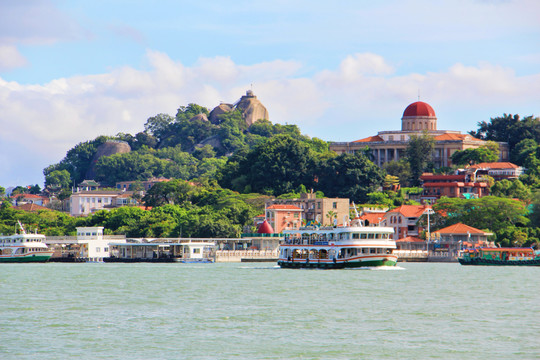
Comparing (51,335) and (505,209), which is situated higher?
(505,209)

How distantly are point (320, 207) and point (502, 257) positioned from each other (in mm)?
38958

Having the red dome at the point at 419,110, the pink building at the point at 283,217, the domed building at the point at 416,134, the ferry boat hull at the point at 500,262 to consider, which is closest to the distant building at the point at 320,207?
the pink building at the point at 283,217

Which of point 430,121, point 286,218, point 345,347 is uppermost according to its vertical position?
point 430,121

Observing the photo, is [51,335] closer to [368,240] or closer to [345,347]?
[345,347]

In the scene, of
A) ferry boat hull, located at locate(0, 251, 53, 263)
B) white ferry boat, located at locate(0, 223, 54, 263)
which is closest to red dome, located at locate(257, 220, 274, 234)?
white ferry boat, located at locate(0, 223, 54, 263)

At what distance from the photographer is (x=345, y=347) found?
42.4 m

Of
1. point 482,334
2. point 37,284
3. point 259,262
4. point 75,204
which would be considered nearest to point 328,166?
point 259,262

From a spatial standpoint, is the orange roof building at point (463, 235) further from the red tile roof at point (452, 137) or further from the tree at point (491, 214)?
the red tile roof at point (452, 137)

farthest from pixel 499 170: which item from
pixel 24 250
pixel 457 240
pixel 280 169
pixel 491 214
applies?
pixel 24 250

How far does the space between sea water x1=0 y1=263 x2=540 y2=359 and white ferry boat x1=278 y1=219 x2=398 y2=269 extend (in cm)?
748

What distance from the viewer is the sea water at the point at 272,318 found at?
137ft

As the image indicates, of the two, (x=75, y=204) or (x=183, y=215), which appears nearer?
(x=183, y=215)

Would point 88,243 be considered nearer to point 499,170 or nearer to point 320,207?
point 320,207

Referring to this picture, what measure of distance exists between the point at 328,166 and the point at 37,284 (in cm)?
8256
